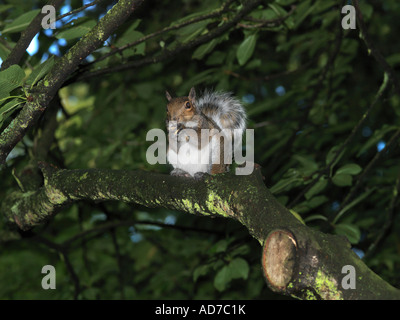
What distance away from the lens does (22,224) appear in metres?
2.36

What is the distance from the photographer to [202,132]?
97.9 inches

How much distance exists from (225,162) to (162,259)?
8.59ft

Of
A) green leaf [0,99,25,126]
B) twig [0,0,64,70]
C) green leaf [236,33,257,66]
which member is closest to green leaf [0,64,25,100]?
green leaf [0,99,25,126]

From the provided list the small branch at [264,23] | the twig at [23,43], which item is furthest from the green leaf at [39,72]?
the small branch at [264,23]

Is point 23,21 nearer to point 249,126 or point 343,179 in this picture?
point 343,179

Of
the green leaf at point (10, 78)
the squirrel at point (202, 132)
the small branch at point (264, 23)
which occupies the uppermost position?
the small branch at point (264, 23)

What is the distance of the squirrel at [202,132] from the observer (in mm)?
2459

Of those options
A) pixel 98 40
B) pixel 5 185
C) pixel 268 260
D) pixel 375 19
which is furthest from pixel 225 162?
pixel 375 19

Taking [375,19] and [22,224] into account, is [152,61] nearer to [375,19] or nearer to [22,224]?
[22,224]

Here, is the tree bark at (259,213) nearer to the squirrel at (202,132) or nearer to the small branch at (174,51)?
the squirrel at (202,132)

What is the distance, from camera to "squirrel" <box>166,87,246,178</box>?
246 centimetres

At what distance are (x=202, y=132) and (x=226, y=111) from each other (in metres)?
0.37

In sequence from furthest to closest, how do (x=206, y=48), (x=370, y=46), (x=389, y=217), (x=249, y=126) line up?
(x=249, y=126) < (x=389, y=217) < (x=206, y=48) < (x=370, y=46)

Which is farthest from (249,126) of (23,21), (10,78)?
(10,78)
